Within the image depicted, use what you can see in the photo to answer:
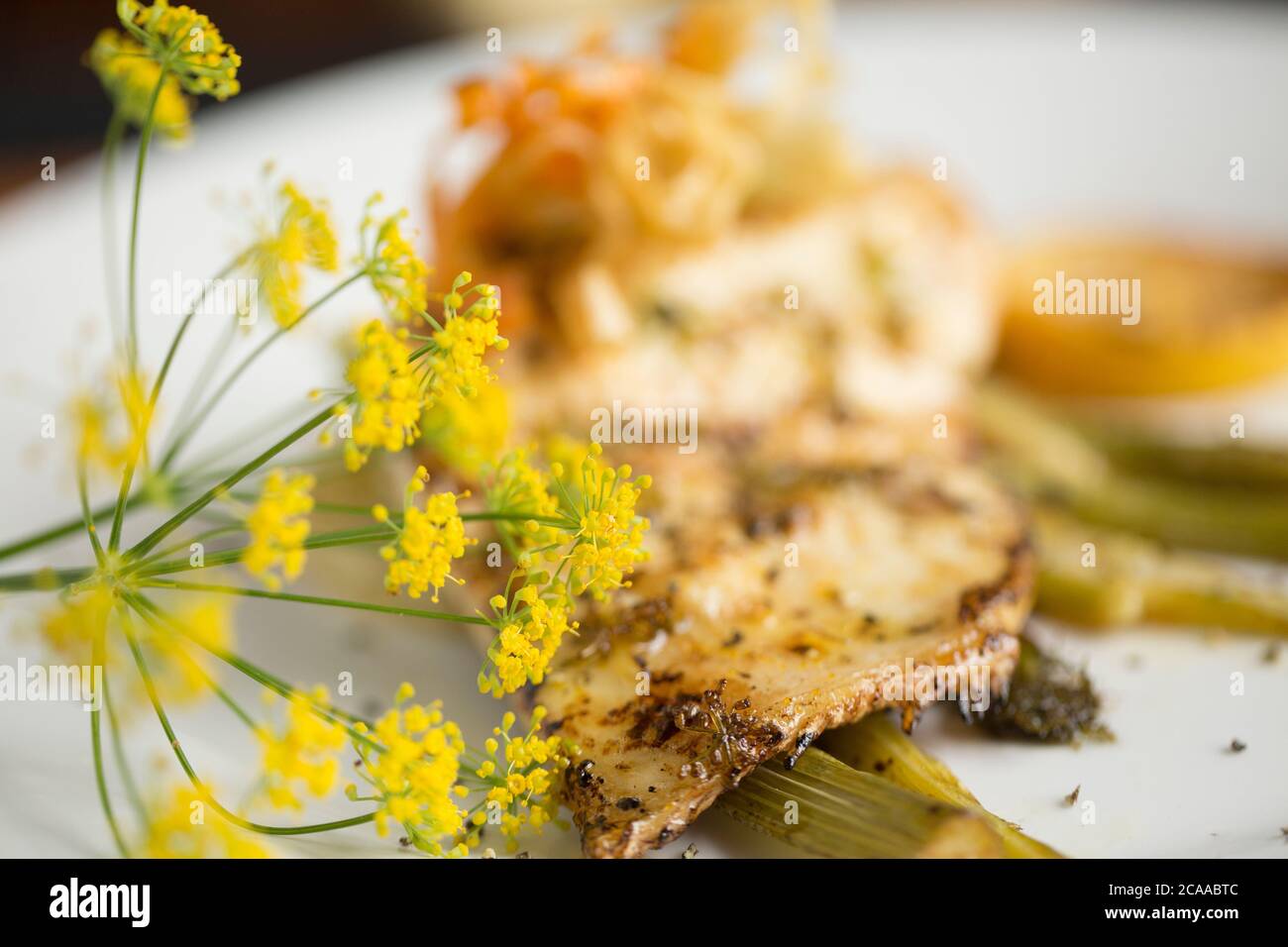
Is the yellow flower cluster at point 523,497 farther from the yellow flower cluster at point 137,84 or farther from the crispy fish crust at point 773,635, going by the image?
the yellow flower cluster at point 137,84

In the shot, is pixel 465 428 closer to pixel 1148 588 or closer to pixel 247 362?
pixel 247 362

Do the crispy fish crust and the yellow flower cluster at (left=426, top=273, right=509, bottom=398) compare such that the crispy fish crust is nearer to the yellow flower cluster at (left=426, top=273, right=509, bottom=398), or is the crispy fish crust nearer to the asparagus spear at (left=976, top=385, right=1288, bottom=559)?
the asparagus spear at (left=976, top=385, right=1288, bottom=559)

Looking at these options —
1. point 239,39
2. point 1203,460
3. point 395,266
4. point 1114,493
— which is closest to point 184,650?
point 395,266

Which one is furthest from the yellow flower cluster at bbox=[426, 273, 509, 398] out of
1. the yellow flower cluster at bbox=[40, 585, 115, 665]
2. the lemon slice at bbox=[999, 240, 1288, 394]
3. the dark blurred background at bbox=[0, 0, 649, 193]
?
the dark blurred background at bbox=[0, 0, 649, 193]

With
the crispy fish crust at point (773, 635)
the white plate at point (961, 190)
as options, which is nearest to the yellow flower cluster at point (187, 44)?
the white plate at point (961, 190)

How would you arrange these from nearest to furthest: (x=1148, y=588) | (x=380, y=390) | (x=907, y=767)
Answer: (x=380, y=390)
(x=907, y=767)
(x=1148, y=588)
